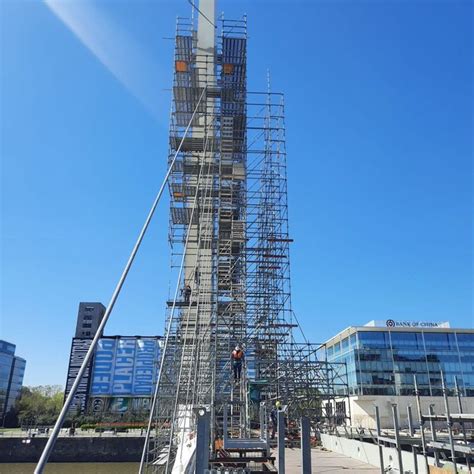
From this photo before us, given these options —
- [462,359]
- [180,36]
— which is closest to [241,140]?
[180,36]

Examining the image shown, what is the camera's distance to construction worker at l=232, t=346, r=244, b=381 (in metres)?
13.6

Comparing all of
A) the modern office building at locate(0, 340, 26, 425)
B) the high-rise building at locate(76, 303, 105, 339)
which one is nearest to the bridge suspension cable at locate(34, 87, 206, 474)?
the modern office building at locate(0, 340, 26, 425)

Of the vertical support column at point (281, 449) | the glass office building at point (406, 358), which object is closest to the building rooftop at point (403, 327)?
the glass office building at point (406, 358)

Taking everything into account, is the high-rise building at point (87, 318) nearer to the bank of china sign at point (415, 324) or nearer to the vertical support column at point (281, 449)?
the bank of china sign at point (415, 324)

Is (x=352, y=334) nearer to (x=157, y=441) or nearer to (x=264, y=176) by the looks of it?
(x=264, y=176)

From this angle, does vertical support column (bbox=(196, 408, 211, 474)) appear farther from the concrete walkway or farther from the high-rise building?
the high-rise building

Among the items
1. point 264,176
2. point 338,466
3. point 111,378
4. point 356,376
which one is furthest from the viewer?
point 111,378

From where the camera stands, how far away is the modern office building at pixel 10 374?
82525 millimetres

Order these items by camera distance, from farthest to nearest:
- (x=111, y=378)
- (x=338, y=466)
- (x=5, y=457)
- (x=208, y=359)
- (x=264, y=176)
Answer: (x=111, y=378), (x=5, y=457), (x=264, y=176), (x=208, y=359), (x=338, y=466)

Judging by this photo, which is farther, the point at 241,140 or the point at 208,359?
the point at 241,140

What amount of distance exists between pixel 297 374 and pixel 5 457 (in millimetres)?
32463

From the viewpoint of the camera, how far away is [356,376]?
1994 inches

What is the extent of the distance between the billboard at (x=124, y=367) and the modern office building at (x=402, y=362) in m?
25.9

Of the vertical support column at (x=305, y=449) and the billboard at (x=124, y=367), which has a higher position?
the billboard at (x=124, y=367)
